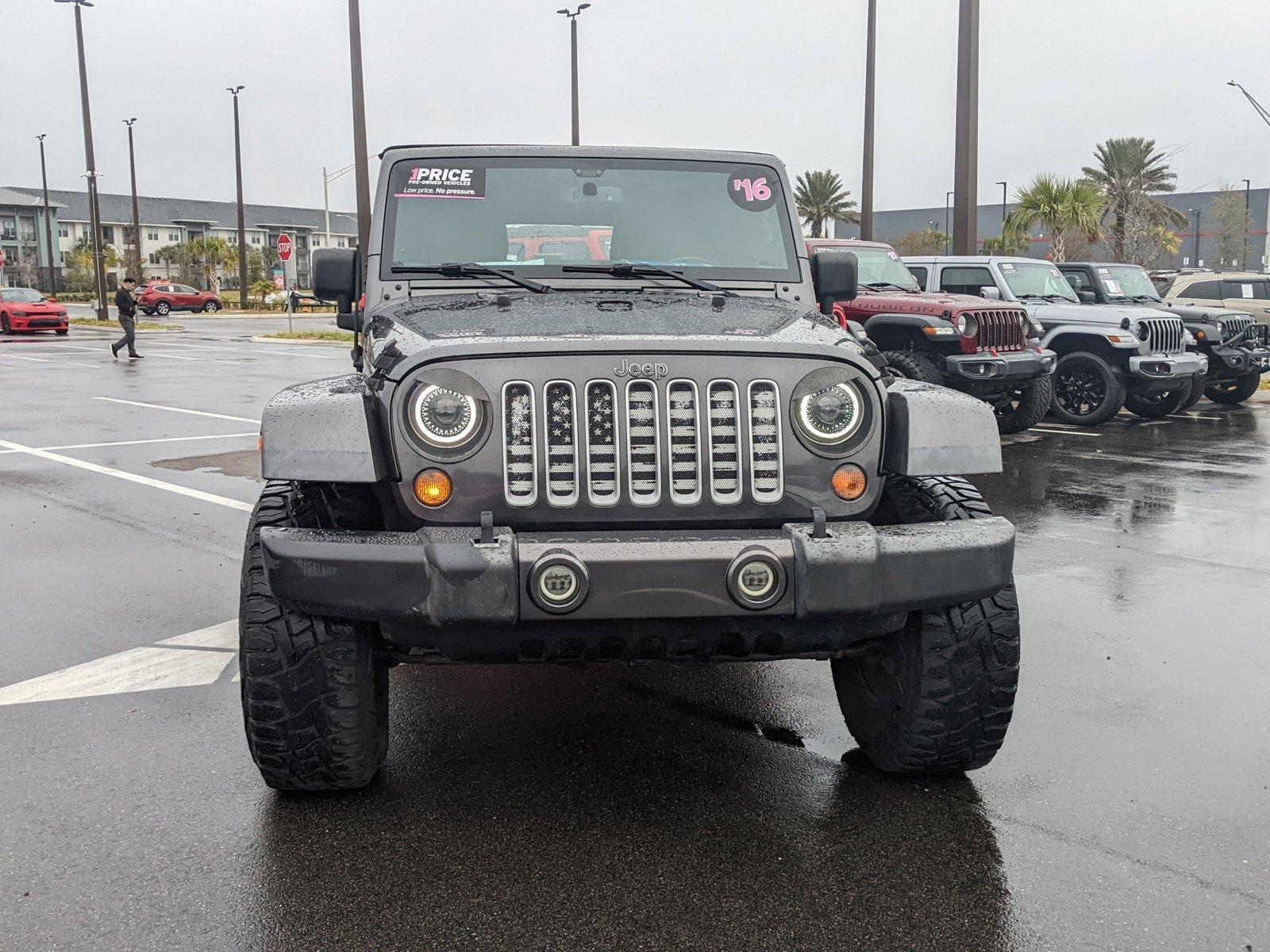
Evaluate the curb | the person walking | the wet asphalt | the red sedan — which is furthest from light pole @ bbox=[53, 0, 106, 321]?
the wet asphalt

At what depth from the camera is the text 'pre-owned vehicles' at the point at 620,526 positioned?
3078mm

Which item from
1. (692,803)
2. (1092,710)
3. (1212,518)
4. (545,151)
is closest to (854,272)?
(545,151)

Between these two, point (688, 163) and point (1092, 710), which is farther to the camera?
point (688, 163)

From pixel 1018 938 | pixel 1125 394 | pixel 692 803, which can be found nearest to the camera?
pixel 1018 938

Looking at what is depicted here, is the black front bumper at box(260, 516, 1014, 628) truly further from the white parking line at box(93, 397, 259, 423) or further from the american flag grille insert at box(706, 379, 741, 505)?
the white parking line at box(93, 397, 259, 423)

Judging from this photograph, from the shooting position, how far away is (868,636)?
3.41 meters

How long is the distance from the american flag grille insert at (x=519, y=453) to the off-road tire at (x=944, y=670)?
1073mm

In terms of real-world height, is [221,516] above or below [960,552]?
below

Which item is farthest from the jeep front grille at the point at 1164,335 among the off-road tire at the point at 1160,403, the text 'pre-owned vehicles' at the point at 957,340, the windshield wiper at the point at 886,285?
the windshield wiper at the point at 886,285

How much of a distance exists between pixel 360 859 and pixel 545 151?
9.69 ft

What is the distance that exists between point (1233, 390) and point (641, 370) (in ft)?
54.3

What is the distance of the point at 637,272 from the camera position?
4637mm

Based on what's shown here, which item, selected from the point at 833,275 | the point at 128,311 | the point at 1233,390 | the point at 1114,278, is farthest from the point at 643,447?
the point at 128,311

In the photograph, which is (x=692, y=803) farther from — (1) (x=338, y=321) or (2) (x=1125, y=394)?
(2) (x=1125, y=394)
